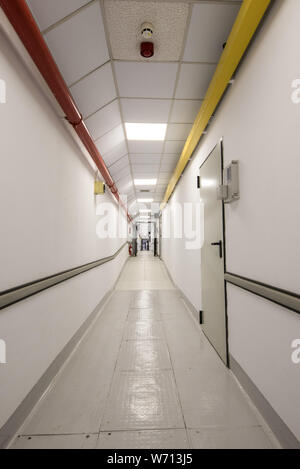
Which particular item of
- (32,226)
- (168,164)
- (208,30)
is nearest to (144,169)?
(168,164)

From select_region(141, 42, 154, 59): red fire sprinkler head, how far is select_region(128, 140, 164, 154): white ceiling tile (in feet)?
6.01

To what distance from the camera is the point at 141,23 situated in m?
1.65

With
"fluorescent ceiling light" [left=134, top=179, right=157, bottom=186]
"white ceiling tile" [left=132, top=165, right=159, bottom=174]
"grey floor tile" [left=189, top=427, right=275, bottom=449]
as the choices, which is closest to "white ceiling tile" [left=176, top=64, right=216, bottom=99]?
"white ceiling tile" [left=132, top=165, right=159, bottom=174]

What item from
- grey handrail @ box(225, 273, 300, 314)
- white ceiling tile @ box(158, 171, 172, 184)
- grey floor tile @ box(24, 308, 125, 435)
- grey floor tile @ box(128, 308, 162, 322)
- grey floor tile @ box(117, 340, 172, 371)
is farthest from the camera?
white ceiling tile @ box(158, 171, 172, 184)

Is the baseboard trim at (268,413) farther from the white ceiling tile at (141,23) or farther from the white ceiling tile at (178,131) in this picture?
the white ceiling tile at (178,131)

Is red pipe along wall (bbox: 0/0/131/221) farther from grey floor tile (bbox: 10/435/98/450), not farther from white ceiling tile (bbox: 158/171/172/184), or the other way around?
white ceiling tile (bbox: 158/171/172/184)

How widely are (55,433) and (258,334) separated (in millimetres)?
1367

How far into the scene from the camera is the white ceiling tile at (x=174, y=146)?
3684mm

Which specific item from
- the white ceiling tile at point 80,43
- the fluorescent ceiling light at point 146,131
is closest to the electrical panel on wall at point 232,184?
the white ceiling tile at point 80,43

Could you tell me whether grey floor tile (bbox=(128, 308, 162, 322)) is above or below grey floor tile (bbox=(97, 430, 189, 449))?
below

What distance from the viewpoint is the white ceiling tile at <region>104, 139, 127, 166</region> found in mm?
3719

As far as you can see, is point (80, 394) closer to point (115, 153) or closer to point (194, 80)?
point (194, 80)

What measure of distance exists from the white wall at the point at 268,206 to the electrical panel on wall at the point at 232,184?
5cm
